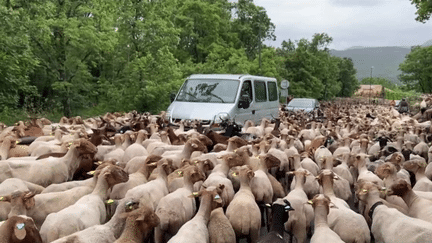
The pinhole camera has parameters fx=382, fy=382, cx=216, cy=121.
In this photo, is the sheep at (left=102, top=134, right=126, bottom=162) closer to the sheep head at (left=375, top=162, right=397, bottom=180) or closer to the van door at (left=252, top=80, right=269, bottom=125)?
the sheep head at (left=375, top=162, right=397, bottom=180)

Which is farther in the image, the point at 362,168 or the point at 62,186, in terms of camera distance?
the point at 362,168

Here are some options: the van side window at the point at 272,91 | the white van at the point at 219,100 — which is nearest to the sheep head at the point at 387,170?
the white van at the point at 219,100

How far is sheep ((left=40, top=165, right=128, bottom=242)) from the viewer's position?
412cm

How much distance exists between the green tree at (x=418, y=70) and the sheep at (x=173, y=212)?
65.8 meters

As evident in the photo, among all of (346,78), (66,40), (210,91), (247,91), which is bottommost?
(346,78)

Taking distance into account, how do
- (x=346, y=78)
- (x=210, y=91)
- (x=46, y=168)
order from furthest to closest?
(x=346, y=78) < (x=210, y=91) < (x=46, y=168)

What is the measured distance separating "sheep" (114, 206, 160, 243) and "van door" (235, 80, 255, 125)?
7916 millimetres

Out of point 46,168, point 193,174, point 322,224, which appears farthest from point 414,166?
point 46,168

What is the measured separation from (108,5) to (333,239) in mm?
26697

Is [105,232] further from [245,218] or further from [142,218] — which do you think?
[245,218]

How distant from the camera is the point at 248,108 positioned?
12.6 meters

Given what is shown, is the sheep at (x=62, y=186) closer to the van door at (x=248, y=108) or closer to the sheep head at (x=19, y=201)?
the sheep head at (x=19, y=201)

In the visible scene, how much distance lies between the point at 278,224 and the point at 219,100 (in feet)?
25.9

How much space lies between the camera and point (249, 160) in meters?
6.87
